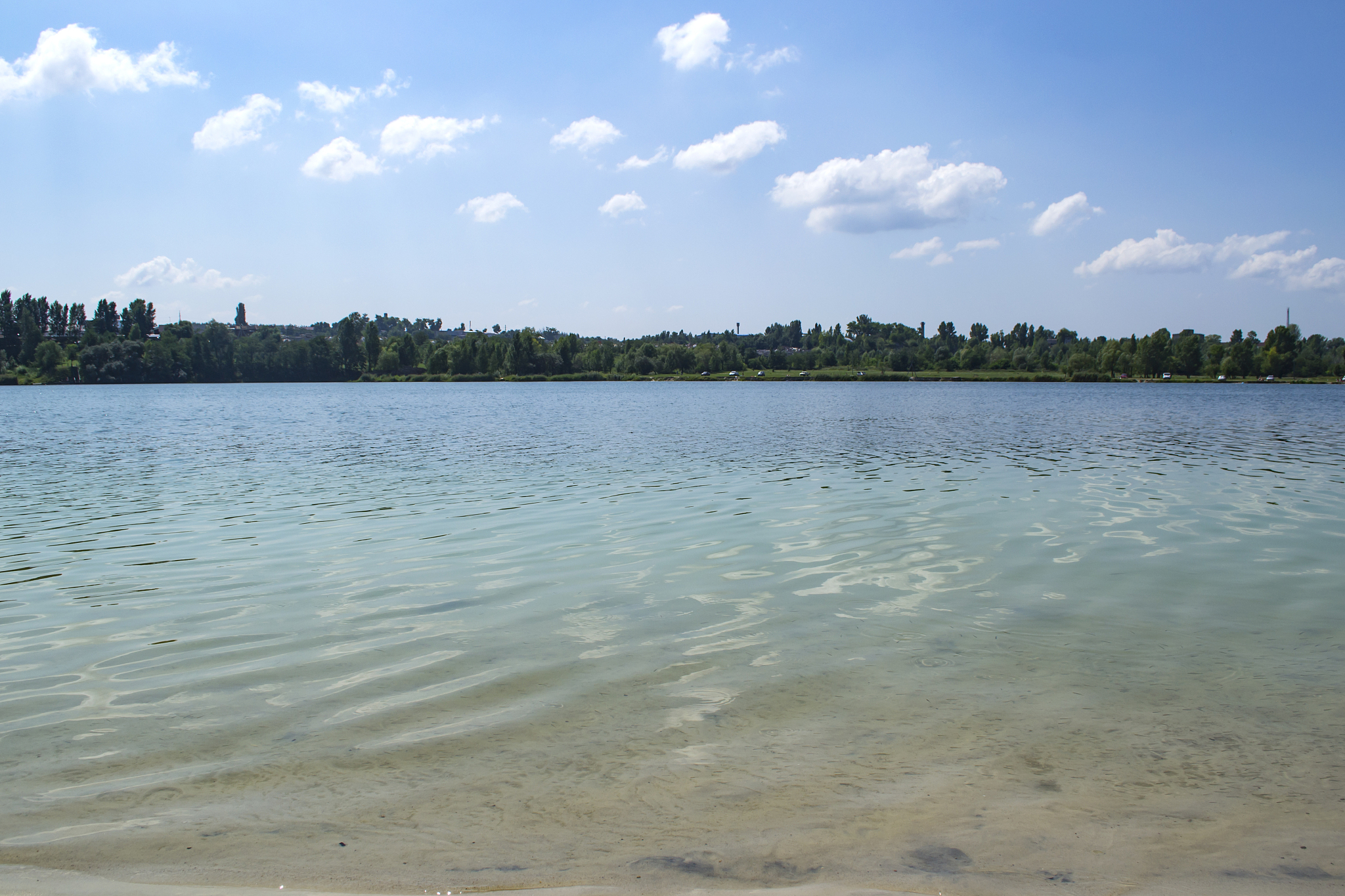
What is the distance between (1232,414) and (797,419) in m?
33.9

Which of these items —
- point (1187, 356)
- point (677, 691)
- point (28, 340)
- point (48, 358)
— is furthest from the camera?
point (1187, 356)

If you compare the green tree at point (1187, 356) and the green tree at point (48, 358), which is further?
the green tree at point (1187, 356)

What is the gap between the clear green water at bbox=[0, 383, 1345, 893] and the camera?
16.0 ft

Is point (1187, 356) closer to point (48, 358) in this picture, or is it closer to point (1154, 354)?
point (1154, 354)

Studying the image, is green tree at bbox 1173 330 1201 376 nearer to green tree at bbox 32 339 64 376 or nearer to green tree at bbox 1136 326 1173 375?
green tree at bbox 1136 326 1173 375

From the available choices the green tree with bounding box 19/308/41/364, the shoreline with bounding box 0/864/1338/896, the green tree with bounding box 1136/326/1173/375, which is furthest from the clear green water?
the green tree with bounding box 19/308/41/364

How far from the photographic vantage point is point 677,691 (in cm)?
756

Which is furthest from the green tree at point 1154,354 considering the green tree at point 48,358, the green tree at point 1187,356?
the green tree at point 48,358

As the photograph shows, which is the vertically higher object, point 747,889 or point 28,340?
point 28,340

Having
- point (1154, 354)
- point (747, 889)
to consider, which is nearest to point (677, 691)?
point (747, 889)

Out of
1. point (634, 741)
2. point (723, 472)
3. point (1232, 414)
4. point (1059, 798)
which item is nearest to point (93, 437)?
point (723, 472)

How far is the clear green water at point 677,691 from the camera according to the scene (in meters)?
4.88

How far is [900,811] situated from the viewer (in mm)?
5285

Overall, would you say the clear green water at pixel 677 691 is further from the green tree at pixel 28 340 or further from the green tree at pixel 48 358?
the green tree at pixel 28 340
